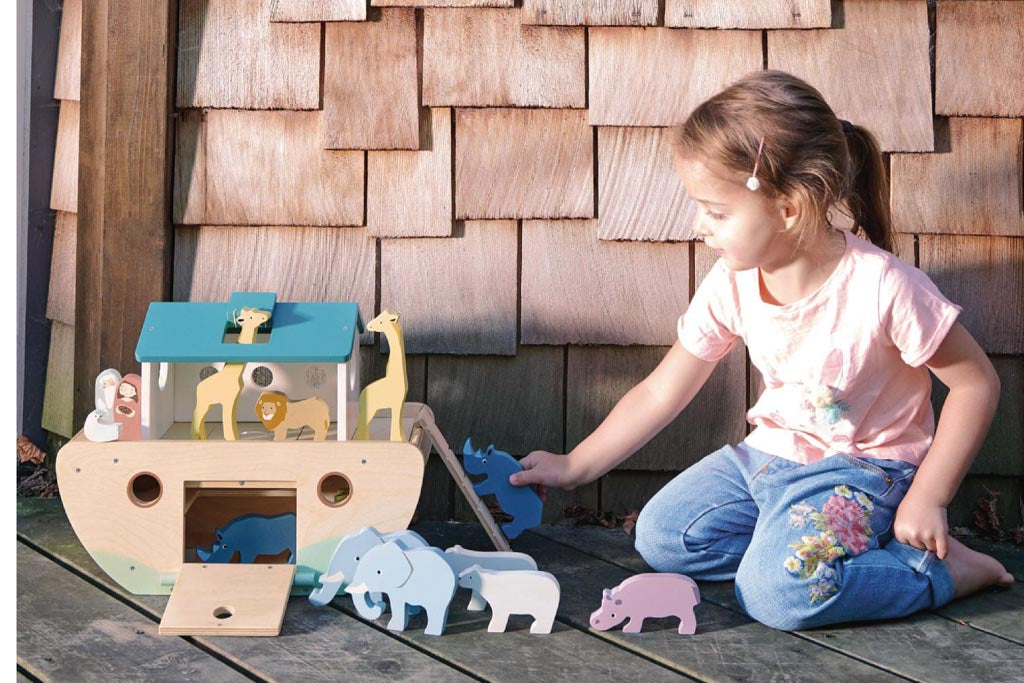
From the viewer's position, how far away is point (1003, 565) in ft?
7.29

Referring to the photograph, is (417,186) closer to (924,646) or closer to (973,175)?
(973,175)

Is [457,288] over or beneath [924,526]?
over

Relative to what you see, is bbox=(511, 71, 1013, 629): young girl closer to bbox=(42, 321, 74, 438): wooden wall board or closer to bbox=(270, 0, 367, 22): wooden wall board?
bbox=(270, 0, 367, 22): wooden wall board

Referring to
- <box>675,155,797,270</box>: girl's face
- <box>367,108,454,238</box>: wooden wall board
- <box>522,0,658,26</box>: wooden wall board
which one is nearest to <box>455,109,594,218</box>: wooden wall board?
<box>367,108,454,238</box>: wooden wall board

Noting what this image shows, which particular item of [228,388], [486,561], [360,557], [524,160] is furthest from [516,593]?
[524,160]

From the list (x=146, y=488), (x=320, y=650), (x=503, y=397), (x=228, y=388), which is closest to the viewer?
(x=320, y=650)

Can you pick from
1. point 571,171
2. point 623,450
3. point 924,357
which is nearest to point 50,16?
point 571,171

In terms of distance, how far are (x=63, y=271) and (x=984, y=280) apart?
1927mm

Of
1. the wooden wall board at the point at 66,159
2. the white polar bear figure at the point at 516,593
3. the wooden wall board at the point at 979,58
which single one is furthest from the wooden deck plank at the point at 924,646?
the wooden wall board at the point at 66,159

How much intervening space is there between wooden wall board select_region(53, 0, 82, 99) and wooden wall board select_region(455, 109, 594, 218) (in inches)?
32.2

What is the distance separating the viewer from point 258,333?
209cm

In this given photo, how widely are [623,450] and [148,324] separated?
0.90 m

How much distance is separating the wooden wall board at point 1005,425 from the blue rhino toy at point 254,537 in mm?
1312

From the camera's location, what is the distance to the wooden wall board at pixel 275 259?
237 cm
